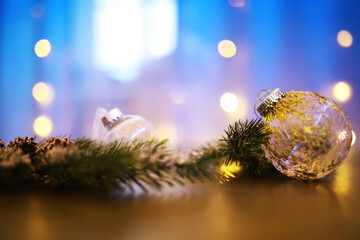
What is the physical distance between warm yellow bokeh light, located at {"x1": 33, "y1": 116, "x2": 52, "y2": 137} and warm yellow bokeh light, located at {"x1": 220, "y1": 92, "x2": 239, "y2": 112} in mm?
935

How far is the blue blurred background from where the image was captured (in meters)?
1.40

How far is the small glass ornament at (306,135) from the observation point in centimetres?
38

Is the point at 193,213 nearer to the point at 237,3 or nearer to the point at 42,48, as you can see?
the point at 237,3

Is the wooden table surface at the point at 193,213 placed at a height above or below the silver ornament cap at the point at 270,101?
below

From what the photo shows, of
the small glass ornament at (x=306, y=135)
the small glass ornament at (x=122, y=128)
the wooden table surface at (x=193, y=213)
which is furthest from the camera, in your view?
the small glass ornament at (x=122, y=128)

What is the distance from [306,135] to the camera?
1.24 feet

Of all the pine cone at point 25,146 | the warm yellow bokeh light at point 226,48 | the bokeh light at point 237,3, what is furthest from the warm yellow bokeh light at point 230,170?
the bokeh light at point 237,3

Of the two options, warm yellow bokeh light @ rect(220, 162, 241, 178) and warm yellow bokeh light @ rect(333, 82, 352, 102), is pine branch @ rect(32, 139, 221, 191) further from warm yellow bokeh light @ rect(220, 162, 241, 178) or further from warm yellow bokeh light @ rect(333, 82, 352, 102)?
warm yellow bokeh light @ rect(333, 82, 352, 102)

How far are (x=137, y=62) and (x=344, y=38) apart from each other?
3.29 feet

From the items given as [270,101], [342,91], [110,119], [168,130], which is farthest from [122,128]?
[342,91]

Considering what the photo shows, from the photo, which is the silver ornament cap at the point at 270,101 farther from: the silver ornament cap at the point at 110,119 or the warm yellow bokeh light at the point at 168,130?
the warm yellow bokeh light at the point at 168,130

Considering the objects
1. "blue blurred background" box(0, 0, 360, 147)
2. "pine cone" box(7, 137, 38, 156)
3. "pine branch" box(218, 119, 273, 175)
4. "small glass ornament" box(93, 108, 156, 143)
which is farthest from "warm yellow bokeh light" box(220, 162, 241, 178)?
"blue blurred background" box(0, 0, 360, 147)

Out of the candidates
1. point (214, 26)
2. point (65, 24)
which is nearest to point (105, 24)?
point (65, 24)

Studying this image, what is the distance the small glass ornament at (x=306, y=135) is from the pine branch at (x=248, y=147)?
15 millimetres
